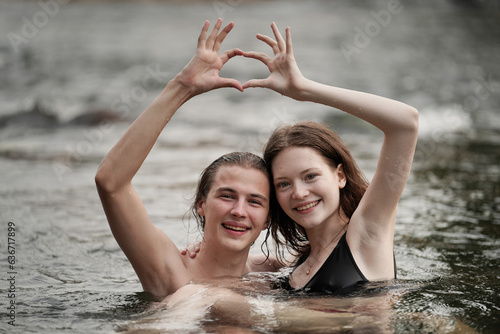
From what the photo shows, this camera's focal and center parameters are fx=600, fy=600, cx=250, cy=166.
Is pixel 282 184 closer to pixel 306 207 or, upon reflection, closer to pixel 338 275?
pixel 306 207

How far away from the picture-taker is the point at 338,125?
14.6 meters

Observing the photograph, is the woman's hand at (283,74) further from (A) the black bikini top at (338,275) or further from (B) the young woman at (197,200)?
(A) the black bikini top at (338,275)

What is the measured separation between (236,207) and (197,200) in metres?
0.44

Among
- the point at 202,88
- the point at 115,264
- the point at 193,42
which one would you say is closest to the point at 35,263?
the point at 115,264

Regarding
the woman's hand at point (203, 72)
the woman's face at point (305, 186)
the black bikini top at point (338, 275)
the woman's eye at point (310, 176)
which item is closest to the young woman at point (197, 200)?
the woman's hand at point (203, 72)

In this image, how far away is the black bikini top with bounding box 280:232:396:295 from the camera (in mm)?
4016

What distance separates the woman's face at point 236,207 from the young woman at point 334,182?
0.49ft

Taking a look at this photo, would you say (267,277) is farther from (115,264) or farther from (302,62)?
(302,62)

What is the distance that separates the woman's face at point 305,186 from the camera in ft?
13.4

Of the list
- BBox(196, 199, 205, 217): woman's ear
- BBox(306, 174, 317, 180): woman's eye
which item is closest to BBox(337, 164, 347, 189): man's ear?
BBox(306, 174, 317, 180): woman's eye

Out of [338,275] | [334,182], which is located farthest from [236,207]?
[338,275]

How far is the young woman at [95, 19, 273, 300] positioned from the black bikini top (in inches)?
20.9

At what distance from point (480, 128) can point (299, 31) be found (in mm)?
15392

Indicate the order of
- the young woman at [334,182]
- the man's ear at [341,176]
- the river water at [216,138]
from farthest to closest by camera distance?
the man's ear at [341,176] → the river water at [216,138] → the young woman at [334,182]
